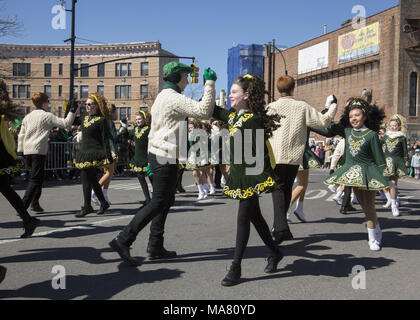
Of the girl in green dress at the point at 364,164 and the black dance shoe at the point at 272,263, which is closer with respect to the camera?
the black dance shoe at the point at 272,263

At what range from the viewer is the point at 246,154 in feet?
12.7

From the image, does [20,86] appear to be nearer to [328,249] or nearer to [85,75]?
[85,75]

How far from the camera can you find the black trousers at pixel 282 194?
5211mm

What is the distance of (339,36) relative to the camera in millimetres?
51156

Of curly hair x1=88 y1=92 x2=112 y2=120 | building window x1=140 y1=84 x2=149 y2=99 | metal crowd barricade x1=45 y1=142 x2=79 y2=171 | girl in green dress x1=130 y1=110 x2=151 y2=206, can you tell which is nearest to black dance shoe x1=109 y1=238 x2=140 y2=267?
curly hair x1=88 y1=92 x2=112 y2=120

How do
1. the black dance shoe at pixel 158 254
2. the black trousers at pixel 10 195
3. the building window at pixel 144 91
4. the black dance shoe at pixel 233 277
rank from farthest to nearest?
the building window at pixel 144 91
the black trousers at pixel 10 195
the black dance shoe at pixel 158 254
the black dance shoe at pixel 233 277

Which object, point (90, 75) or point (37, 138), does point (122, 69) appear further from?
point (37, 138)

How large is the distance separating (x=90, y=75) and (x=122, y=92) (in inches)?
201

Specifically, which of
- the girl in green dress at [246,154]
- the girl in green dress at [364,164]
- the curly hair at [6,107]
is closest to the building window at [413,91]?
the girl in green dress at [364,164]

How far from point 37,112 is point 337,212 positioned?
5878 mm

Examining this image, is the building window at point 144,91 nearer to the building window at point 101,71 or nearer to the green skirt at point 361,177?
the building window at point 101,71

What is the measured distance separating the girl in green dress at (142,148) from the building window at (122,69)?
53690mm

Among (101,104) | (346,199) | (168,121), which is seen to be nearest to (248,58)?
(346,199)
